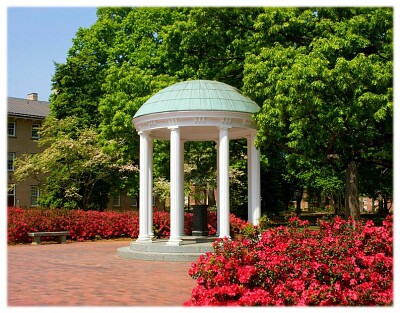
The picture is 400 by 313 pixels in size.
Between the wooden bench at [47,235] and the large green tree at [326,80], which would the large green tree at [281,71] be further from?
the wooden bench at [47,235]

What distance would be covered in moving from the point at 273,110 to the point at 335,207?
4358cm

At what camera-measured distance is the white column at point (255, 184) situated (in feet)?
66.9

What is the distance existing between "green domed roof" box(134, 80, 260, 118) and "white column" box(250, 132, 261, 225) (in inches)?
65.8

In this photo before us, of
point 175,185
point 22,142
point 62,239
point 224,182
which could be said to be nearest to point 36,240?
point 62,239

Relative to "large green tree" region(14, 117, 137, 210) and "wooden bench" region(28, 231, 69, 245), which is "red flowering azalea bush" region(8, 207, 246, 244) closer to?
"wooden bench" region(28, 231, 69, 245)

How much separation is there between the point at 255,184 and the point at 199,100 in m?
4.05

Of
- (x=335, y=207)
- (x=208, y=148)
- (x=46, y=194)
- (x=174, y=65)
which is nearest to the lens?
(x=174, y=65)

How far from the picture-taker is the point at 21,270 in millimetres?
15188

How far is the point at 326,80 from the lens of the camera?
17.5m

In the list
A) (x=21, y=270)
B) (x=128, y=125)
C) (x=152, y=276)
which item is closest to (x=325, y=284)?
(x=152, y=276)

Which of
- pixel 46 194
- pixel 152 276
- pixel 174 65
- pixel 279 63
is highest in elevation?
pixel 174 65

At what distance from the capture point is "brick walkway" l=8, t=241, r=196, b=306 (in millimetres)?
10555

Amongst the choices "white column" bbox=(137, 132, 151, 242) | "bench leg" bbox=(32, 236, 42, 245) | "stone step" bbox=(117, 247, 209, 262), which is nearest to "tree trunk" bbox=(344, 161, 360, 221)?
"stone step" bbox=(117, 247, 209, 262)

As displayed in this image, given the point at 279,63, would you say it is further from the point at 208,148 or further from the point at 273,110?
the point at 208,148
